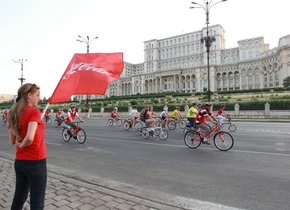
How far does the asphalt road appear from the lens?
4102mm

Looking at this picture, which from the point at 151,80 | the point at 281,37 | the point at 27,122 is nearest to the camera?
the point at 27,122

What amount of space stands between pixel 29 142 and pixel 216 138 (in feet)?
24.6

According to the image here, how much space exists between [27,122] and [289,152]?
26.9ft

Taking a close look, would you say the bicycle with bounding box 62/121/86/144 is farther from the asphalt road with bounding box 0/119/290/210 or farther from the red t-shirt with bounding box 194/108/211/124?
the red t-shirt with bounding box 194/108/211/124

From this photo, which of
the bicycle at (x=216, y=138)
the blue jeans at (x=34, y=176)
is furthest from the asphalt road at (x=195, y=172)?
the blue jeans at (x=34, y=176)

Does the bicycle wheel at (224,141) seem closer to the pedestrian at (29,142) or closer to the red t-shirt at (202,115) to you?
the red t-shirt at (202,115)

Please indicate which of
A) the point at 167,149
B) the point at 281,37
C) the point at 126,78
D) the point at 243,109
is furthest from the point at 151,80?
the point at 167,149

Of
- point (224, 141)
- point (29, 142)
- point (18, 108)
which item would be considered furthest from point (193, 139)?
point (18, 108)

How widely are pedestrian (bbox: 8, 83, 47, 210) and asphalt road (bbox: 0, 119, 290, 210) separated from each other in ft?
6.79

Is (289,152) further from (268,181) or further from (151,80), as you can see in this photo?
(151,80)

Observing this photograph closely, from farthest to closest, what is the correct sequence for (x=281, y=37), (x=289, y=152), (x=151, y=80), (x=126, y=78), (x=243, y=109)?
(x=126, y=78) → (x=151, y=80) → (x=281, y=37) → (x=243, y=109) → (x=289, y=152)

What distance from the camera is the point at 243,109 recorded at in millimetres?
27484

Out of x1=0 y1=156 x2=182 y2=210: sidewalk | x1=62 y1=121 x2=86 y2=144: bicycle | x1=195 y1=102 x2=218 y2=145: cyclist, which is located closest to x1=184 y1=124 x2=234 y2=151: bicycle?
x1=195 y1=102 x2=218 y2=145: cyclist

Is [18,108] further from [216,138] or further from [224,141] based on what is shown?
[216,138]
